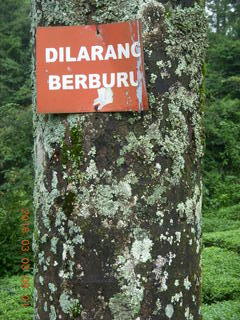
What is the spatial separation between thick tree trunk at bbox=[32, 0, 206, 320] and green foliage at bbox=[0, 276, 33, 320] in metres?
3.75

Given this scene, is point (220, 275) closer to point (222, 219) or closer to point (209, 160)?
point (222, 219)

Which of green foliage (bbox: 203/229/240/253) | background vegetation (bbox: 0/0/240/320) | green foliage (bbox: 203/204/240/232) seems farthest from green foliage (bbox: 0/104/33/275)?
green foliage (bbox: 203/204/240/232)

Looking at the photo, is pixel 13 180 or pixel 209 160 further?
pixel 209 160

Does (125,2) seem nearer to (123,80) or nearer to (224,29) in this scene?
(123,80)

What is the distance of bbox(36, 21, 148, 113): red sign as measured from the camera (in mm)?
1525

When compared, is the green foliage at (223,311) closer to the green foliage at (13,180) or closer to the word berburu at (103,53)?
the green foliage at (13,180)

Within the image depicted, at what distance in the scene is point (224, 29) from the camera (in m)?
23.1

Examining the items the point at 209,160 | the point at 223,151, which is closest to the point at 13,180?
the point at 209,160

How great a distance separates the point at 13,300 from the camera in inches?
226

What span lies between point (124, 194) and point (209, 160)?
14.1 m

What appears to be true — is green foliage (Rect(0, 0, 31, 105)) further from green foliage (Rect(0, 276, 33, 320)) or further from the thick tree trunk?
the thick tree trunk

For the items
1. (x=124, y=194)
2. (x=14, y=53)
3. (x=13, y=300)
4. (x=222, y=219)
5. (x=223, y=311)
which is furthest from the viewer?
(x=14, y=53)

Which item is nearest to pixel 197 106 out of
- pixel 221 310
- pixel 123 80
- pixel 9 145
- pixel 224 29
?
pixel 123 80

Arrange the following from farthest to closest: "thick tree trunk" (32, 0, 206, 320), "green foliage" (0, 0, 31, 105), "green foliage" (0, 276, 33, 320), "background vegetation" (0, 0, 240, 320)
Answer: "green foliage" (0, 0, 31, 105), "background vegetation" (0, 0, 240, 320), "green foliage" (0, 276, 33, 320), "thick tree trunk" (32, 0, 206, 320)
